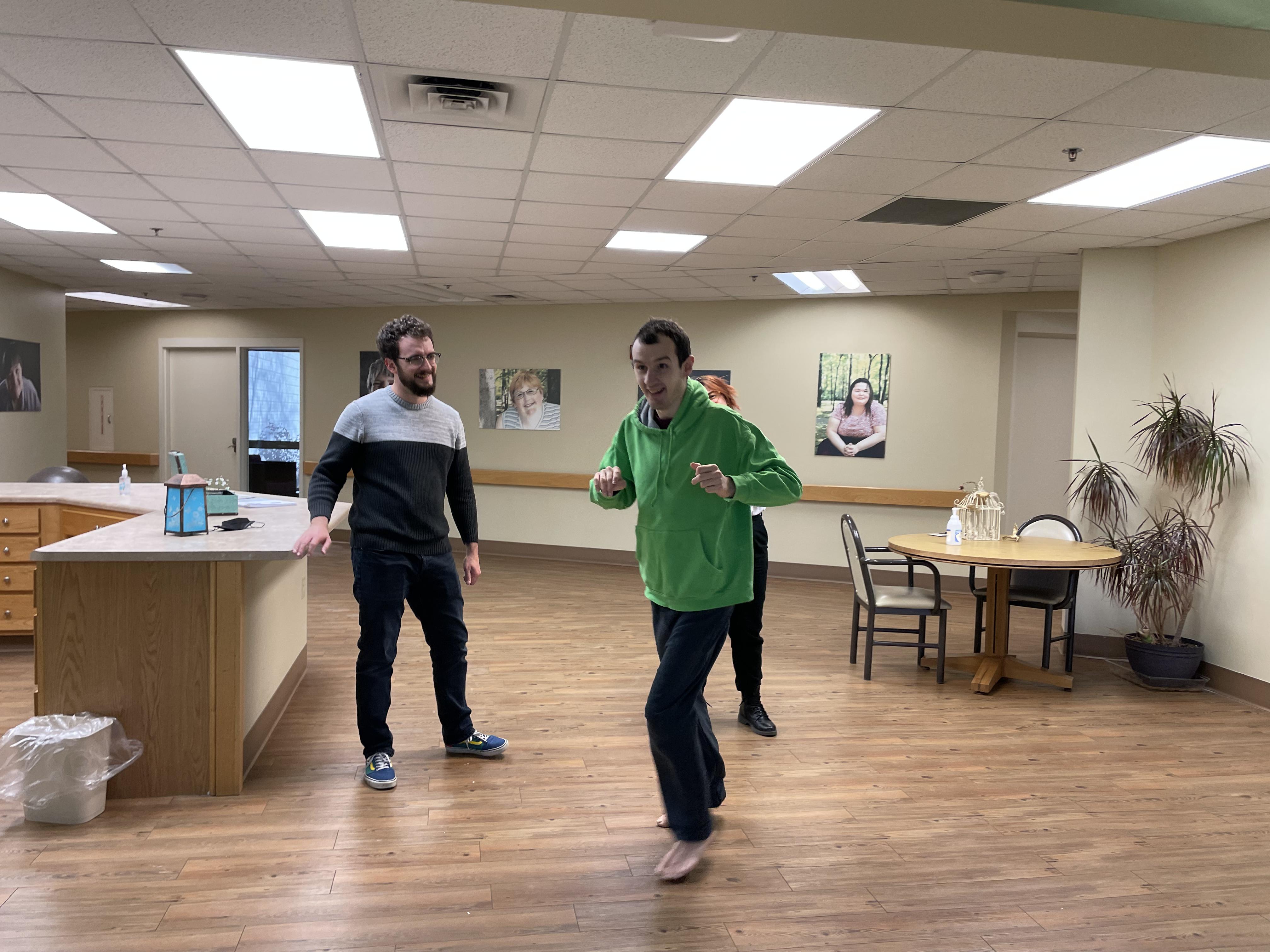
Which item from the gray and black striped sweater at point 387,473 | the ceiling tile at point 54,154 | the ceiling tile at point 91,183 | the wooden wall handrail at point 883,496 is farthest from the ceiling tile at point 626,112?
the wooden wall handrail at point 883,496

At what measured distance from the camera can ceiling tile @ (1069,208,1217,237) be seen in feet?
16.2

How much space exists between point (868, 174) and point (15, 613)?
5.32 meters

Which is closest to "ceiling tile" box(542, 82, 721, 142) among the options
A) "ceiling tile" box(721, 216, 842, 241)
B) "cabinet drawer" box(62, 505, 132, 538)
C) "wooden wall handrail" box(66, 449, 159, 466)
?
"ceiling tile" box(721, 216, 842, 241)

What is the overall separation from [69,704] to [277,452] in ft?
26.3

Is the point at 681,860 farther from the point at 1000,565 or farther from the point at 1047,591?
the point at 1047,591

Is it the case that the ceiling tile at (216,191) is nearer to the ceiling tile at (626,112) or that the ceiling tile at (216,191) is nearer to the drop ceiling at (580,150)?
the drop ceiling at (580,150)

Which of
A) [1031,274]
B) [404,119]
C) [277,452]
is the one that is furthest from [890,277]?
[277,452]

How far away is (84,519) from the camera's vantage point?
16.6 feet

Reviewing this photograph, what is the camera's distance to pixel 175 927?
2.39 m

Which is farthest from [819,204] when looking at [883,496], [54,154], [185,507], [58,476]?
[58,476]

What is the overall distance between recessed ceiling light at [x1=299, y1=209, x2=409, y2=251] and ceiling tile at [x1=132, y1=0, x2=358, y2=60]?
2.35 m

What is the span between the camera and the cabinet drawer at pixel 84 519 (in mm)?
4906

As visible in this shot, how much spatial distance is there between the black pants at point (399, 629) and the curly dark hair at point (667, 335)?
4.09ft

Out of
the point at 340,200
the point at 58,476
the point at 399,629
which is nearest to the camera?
the point at 399,629
